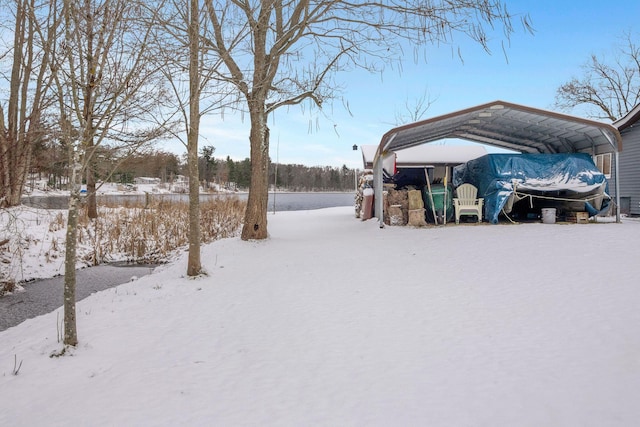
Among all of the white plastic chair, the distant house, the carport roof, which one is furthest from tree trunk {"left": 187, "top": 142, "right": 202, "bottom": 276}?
the distant house

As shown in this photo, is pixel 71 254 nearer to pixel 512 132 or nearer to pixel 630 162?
pixel 512 132

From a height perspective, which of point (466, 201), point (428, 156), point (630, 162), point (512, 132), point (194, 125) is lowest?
point (466, 201)

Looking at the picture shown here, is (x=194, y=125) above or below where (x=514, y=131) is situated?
below

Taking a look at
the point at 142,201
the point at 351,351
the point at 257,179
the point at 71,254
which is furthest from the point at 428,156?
the point at 71,254

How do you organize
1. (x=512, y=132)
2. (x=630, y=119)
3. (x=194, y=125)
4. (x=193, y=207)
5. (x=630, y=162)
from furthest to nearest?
(x=630, y=162) → (x=630, y=119) → (x=512, y=132) → (x=193, y=207) → (x=194, y=125)

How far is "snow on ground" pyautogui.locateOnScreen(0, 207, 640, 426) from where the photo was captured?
8.48ft

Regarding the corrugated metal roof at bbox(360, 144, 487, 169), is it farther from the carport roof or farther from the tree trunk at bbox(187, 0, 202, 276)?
the tree trunk at bbox(187, 0, 202, 276)

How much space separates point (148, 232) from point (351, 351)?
9990mm

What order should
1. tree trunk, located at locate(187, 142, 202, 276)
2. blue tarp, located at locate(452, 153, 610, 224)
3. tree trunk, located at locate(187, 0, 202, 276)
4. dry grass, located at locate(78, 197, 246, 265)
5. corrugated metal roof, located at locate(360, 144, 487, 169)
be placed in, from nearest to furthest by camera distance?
tree trunk, located at locate(187, 0, 202, 276)
tree trunk, located at locate(187, 142, 202, 276)
dry grass, located at locate(78, 197, 246, 265)
blue tarp, located at locate(452, 153, 610, 224)
corrugated metal roof, located at locate(360, 144, 487, 169)

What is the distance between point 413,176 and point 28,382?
14936 millimetres

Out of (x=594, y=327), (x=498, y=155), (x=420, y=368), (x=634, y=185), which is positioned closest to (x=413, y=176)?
(x=498, y=155)

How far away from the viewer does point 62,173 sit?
9.73m

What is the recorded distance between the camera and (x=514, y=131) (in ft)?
43.2

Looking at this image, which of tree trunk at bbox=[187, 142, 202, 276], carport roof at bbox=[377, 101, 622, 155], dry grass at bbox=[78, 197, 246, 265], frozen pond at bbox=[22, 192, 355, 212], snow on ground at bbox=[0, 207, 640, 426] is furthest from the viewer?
frozen pond at bbox=[22, 192, 355, 212]
